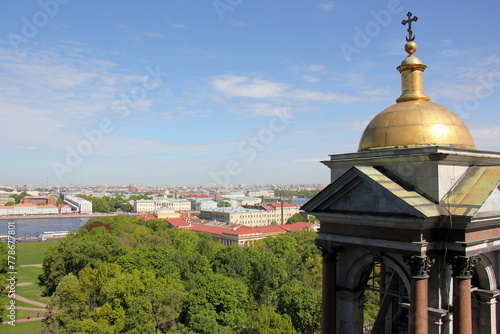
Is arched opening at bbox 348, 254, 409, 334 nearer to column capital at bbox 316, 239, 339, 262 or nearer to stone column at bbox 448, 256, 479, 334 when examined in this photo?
column capital at bbox 316, 239, 339, 262

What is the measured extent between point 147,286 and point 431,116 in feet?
126

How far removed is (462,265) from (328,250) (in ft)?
13.8

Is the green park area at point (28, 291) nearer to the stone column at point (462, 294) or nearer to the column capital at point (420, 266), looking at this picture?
the column capital at point (420, 266)

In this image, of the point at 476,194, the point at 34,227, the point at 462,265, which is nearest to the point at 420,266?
the point at 462,265

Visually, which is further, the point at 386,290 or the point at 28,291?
the point at 28,291

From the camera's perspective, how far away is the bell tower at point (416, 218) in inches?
446

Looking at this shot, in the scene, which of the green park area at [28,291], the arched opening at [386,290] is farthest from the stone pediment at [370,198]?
the green park area at [28,291]

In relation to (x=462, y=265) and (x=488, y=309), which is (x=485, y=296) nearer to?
(x=488, y=309)

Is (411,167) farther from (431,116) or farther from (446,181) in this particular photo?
(431,116)

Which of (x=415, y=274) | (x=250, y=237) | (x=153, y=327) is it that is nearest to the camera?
(x=415, y=274)

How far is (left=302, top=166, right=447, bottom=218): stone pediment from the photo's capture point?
11.4 metres

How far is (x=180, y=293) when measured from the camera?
41.6 metres

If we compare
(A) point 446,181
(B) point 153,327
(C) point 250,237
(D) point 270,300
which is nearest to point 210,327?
(B) point 153,327

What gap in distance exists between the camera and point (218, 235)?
118312 millimetres
